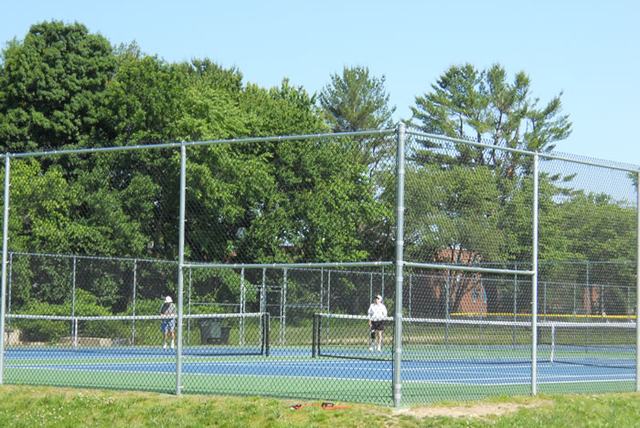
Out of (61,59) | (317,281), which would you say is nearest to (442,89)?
(61,59)

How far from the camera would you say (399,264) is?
13.2m

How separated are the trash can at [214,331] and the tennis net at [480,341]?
7.74 ft

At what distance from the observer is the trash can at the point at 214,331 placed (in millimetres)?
24750

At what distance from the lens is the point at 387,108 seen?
73.3 meters

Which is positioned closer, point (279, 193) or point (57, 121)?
point (279, 193)

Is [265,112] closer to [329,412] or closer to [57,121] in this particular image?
[57,121]

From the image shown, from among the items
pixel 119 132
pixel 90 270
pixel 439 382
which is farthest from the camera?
pixel 119 132

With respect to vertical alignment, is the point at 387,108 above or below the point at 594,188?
above

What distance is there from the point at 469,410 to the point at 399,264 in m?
1.84

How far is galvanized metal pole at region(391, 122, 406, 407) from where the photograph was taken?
13148 millimetres

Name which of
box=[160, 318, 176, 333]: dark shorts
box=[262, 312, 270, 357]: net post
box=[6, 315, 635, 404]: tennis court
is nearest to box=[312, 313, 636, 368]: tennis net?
box=[6, 315, 635, 404]: tennis court

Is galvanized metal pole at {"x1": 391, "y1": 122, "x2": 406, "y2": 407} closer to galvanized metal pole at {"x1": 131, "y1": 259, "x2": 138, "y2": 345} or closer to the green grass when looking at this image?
the green grass

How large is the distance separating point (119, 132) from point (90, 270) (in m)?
21.4

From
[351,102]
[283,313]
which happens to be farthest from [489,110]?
[283,313]
